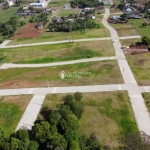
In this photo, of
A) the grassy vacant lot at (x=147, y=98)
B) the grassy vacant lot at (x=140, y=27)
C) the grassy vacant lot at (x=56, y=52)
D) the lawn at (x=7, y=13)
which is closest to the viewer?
the grassy vacant lot at (x=147, y=98)

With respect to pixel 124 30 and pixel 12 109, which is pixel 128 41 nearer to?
pixel 124 30

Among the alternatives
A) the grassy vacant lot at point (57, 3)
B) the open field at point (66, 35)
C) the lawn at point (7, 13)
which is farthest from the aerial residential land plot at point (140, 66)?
the grassy vacant lot at point (57, 3)

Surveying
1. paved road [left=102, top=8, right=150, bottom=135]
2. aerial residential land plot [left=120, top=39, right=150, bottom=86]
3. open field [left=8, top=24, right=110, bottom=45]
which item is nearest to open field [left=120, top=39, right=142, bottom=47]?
paved road [left=102, top=8, right=150, bottom=135]

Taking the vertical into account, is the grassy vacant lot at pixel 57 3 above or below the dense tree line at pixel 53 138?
Answer: below

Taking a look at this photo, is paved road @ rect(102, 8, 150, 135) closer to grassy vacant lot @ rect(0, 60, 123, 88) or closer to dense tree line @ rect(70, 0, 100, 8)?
grassy vacant lot @ rect(0, 60, 123, 88)

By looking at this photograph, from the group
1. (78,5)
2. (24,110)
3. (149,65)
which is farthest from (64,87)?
(78,5)

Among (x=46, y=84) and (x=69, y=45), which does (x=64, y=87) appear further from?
(x=69, y=45)

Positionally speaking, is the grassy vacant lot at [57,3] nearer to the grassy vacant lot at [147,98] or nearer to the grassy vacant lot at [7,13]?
the grassy vacant lot at [7,13]
